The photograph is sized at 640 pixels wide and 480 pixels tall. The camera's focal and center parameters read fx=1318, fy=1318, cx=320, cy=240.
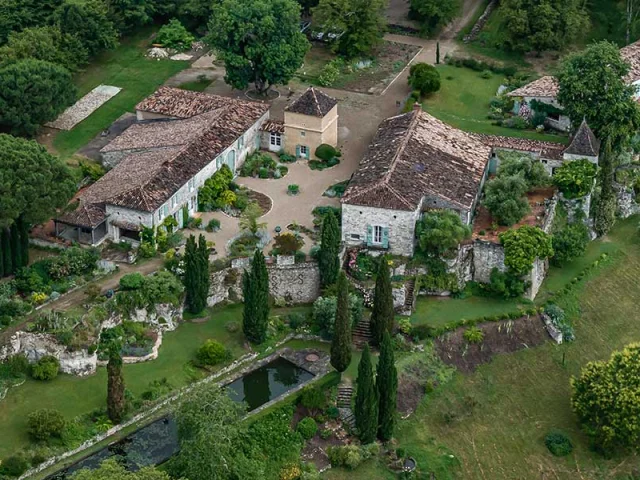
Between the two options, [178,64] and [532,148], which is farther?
[178,64]

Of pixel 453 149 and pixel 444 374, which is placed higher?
pixel 453 149

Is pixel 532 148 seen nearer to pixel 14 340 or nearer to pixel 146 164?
pixel 146 164

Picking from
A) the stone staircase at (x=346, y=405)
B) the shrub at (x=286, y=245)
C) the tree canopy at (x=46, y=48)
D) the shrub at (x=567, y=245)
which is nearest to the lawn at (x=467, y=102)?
the shrub at (x=567, y=245)

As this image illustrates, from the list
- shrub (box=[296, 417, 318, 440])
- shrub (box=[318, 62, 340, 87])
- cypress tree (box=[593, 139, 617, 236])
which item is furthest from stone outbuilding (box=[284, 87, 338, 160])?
shrub (box=[296, 417, 318, 440])

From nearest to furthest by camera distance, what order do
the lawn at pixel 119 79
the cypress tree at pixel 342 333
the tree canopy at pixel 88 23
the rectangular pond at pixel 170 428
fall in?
the rectangular pond at pixel 170 428 < the cypress tree at pixel 342 333 < the lawn at pixel 119 79 < the tree canopy at pixel 88 23

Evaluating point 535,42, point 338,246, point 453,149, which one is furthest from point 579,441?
point 535,42

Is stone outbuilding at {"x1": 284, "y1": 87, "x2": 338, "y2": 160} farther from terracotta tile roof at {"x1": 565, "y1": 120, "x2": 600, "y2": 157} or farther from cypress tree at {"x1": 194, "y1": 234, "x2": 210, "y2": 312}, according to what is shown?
cypress tree at {"x1": 194, "y1": 234, "x2": 210, "y2": 312}

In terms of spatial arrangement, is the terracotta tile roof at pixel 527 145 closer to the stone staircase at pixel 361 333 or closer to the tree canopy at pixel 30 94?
the stone staircase at pixel 361 333
